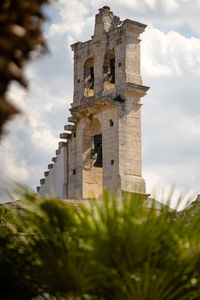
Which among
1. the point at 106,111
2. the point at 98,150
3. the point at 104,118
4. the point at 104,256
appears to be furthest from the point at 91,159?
the point at 104,256

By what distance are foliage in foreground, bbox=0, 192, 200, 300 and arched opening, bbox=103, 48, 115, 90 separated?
2430 centimetres

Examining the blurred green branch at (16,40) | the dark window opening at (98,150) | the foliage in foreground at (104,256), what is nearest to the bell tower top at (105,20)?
the dark window opening at (98,150)

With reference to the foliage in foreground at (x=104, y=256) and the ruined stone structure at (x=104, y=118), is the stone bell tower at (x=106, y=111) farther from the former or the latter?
the foliage in foreground at (x=104, y=256)

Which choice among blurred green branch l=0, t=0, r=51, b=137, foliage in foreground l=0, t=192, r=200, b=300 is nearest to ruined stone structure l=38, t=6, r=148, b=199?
foliage in foreground l=0, t=192, r=200, b=300

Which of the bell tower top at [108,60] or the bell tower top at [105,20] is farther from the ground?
the bell tower top at [105,20]

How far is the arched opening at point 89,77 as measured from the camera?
1280 inches

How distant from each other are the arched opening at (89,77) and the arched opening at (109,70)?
114 cm

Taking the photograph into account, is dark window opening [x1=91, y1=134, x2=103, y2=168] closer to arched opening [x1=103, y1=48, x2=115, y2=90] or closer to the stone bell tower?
the stone bell tower

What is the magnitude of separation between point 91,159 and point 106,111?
252cm

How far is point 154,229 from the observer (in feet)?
21.2

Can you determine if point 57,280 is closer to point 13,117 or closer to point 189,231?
point 189,231

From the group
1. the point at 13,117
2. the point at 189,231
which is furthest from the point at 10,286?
the point at 13,117

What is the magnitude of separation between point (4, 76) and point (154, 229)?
2218 mm

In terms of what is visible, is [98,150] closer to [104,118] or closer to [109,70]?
[104,118]
